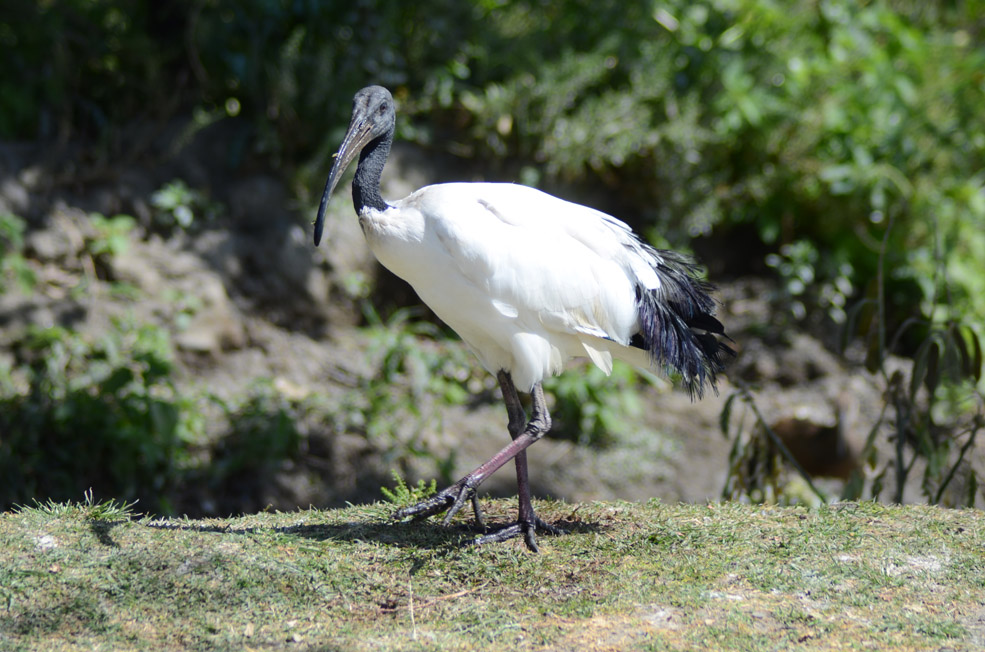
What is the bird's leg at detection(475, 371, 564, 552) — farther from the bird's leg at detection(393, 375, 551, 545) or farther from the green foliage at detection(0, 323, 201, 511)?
the green foliage at detection(0, 323, 201, 511)

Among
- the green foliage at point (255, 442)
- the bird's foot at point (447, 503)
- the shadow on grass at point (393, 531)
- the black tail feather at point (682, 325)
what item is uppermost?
the black tail feather at point (682, 325)

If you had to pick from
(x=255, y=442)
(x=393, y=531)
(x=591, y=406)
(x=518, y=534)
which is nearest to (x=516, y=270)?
(x=518, y=534)

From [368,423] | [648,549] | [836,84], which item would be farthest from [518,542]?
[836,84]

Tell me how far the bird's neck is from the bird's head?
32 millimetres

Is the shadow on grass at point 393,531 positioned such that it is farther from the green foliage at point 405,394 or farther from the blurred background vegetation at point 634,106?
the blurred background vegetation at point 634,106

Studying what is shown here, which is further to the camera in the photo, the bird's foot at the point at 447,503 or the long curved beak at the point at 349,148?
the long curved beak at the point at 349,148

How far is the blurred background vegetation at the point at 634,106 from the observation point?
7598 mm

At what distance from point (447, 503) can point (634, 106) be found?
17.0ft

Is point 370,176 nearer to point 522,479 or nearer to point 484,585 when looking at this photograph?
point 522,479

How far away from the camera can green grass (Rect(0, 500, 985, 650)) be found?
125 inches

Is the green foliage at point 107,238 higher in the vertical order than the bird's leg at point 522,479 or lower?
higher

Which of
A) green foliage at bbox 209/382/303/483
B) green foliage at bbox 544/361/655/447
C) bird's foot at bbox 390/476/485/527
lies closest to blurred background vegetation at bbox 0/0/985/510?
green foliage at bbox 544/361/655/447

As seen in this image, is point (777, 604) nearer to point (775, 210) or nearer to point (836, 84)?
point (775, 210)

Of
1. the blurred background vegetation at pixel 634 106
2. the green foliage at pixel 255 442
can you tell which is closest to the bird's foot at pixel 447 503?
the green foliage at pixel 255 442
